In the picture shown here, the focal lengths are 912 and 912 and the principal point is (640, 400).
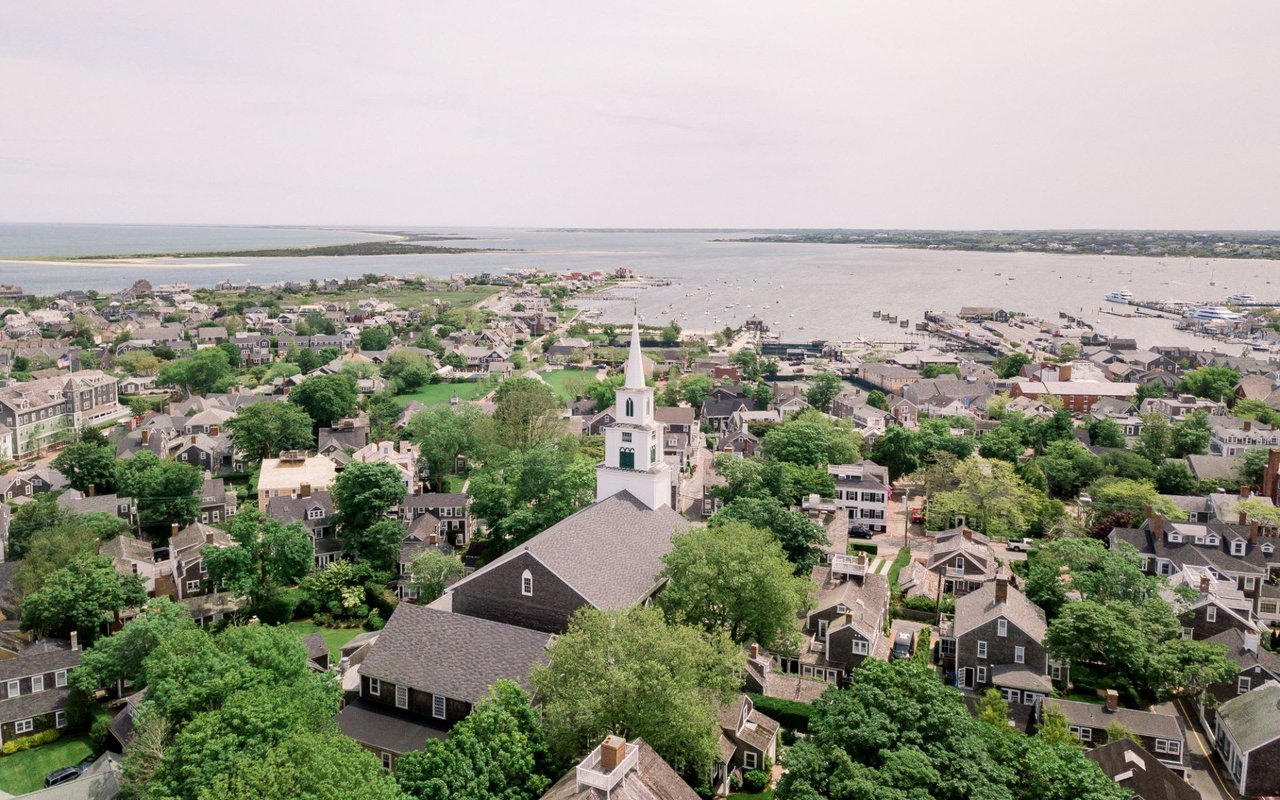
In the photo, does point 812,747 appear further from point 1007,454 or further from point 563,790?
point 1007,454

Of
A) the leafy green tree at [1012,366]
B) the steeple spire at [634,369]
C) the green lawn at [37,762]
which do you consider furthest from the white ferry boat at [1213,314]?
the green lawn at [37,762]

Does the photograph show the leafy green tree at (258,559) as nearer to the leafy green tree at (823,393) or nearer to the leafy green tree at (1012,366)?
the leafy green tree at (823,393)

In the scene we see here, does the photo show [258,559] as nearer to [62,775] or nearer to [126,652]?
[126,652]

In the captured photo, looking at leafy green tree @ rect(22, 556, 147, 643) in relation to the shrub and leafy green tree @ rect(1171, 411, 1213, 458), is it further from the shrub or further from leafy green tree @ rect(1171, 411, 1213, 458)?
leafy green tree @ rect(1171, 411, 1213, 458)

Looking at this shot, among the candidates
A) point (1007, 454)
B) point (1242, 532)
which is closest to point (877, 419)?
point (1007, 454)

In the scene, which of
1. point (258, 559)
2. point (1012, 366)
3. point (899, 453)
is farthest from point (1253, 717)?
point (1012, 366)

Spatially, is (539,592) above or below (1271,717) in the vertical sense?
above
